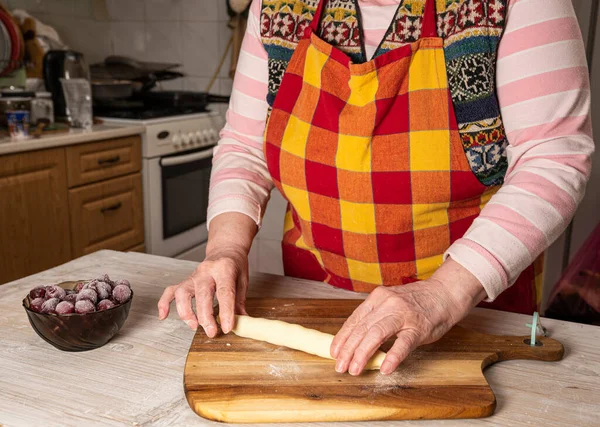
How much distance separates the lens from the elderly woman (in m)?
0.76

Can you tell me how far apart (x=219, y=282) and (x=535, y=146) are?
0.47m

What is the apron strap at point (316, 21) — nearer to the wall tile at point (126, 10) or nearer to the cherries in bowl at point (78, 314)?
the cherries in bowl at point (78, 314)

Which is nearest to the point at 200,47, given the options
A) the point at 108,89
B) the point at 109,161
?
the point at 108,89

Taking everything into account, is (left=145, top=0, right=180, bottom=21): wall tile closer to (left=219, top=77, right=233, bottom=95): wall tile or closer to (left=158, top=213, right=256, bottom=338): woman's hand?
(left=219, top=77, right=233, bottom=95): wall tile

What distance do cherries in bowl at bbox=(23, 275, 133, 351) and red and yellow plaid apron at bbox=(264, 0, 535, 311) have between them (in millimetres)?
382

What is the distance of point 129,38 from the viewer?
336 cm

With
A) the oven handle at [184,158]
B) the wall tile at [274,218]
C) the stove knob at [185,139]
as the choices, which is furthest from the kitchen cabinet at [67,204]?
the wall tile at [274,218]

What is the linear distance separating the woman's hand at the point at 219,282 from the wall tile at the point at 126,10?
8.73 ft

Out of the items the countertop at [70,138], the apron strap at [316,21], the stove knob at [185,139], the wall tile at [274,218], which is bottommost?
the wall tile at [274,218]

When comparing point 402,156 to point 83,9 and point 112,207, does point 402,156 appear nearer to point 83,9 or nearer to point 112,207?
point 112,207

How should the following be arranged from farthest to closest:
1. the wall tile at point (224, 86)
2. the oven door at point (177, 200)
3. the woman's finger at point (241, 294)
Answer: the wall tile at point (224, 86) → the oven door at point (177, 200) → the woman's finger at point (241, 294)

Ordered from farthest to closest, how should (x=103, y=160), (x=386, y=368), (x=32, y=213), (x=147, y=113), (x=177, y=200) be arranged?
(x=177, y=200) → (x=147, y=113) → (x=103, y=160) → (x=32, y=213) → (x=386, y=368)

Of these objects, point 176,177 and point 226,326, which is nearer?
point 226,326

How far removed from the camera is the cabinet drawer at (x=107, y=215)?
2.36m
